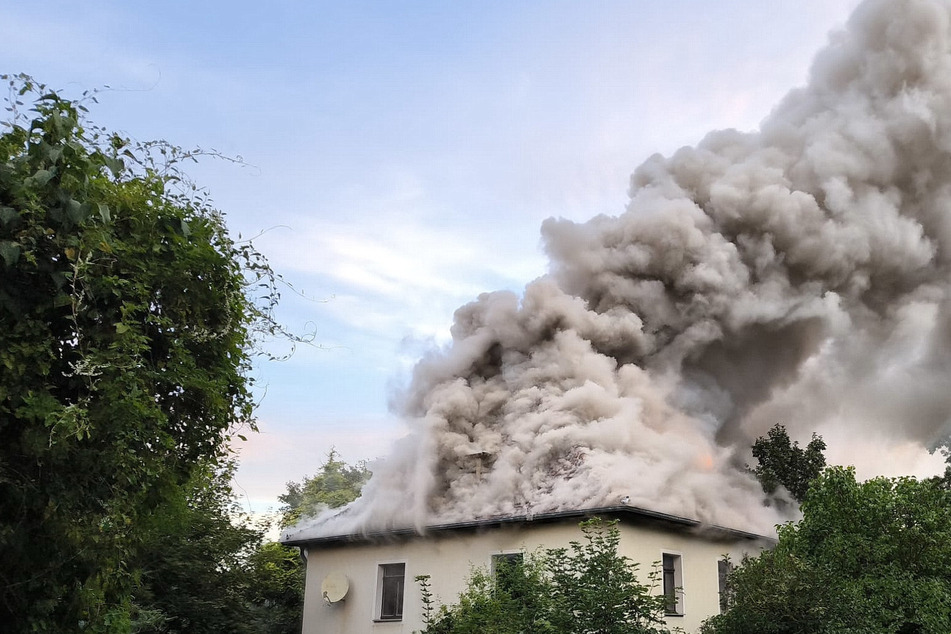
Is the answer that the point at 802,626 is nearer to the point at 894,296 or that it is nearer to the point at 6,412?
the point at 6,412

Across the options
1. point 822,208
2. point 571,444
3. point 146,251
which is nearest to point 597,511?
point 571,444

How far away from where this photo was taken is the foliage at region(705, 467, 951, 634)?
1212 cm

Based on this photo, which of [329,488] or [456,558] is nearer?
[456,558]

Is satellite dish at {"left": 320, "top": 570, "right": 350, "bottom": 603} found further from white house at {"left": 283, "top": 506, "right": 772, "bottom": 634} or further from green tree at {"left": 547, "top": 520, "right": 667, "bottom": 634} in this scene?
green tree at {"left": 547, "top": 520, "right": 667, "bottom": 634}

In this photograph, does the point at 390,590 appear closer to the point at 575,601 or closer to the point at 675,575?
the point at 675,575

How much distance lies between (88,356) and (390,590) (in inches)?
545

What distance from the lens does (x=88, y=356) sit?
539cm

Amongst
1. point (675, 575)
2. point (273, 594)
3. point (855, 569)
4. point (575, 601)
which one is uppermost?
point (855, 569)

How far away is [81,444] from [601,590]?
6.32 m

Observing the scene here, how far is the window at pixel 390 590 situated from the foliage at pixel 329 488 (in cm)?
2332

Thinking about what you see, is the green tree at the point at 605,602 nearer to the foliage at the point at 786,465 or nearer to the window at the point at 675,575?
the window at the point at 675,575

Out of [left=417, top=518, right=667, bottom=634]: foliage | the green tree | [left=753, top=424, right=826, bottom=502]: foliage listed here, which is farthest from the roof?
[left=753, top=424, right=826, bottom=502]: foliage

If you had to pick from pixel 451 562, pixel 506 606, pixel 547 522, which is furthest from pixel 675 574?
pixel 506 606

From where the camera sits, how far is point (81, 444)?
5539mm
